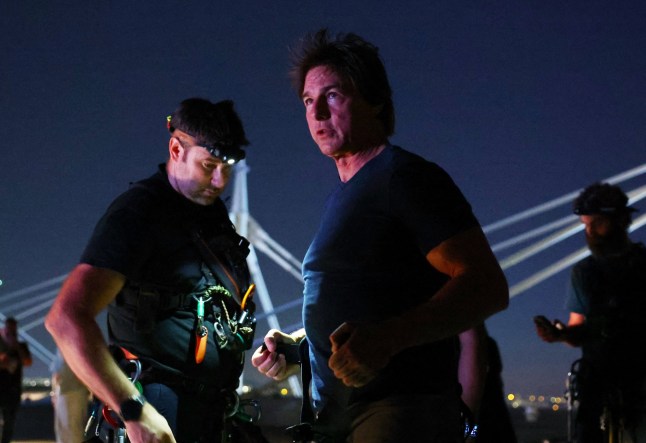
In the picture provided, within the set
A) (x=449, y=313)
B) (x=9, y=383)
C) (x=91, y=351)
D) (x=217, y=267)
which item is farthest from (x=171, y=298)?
(x=9, y=383)

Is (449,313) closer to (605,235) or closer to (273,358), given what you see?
(273,358)

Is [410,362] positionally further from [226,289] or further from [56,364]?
[56,364]

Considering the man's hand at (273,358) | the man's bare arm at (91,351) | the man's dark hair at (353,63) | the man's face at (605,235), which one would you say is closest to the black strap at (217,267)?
the man's bare arm at (91,351)

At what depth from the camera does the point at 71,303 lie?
3.59 metres

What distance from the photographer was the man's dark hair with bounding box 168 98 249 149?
14.8 ft

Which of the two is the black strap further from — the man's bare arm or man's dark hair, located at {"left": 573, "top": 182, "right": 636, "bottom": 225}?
man's dark hair, located at {"left": 573, "top": 182, "right": 636, "bottom": 225}

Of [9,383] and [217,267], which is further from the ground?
[217,267]

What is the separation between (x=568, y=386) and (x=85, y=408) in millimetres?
5346

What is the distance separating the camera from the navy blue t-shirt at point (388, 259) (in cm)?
260

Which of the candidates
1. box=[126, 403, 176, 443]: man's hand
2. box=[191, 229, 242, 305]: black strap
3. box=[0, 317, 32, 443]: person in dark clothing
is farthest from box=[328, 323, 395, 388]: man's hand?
box=[0, 317, 32, 443]: person in dark clothing

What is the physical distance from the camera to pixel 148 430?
3.39 metres

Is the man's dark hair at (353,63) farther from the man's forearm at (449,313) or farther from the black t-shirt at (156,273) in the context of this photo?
the black t-shirt at (156,273)

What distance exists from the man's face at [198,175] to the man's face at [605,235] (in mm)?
2730

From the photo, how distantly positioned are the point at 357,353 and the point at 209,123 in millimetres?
2483
